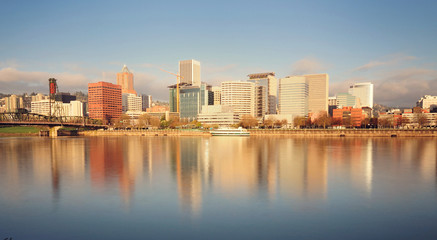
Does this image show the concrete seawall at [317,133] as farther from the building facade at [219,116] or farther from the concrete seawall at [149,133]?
the building facade at [219,116]

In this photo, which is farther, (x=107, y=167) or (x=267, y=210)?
(x=107, y=167)

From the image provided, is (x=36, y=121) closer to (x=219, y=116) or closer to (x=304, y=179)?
(x=219, y=116)

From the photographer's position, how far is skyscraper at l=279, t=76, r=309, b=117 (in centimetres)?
18075

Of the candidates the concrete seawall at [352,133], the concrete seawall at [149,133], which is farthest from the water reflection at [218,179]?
the concrete seawall at [149,133]

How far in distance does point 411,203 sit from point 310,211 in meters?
6.90

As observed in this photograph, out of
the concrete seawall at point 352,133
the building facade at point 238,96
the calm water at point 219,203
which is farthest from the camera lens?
the building facade at point 238,96

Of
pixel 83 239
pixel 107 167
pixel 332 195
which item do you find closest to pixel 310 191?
pixel 332 195

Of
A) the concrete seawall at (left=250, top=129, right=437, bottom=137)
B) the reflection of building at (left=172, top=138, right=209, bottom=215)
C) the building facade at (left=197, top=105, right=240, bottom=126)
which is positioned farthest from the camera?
the building facade at (left=197, top=105, right=240, bottom=126)

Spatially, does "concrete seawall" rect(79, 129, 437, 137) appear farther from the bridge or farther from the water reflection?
the water reflection

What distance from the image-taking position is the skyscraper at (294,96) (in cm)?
18075

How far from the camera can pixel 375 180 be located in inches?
874

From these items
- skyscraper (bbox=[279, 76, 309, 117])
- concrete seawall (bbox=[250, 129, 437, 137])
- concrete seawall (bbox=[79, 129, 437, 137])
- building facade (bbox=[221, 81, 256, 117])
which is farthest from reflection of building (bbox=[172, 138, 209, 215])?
building facade (bbox=[221, 81, 256, 117])

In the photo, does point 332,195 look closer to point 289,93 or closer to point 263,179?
point 263,179

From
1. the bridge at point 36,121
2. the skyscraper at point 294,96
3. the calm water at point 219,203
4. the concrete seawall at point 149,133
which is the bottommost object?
the concrete seawall at point 149,133
